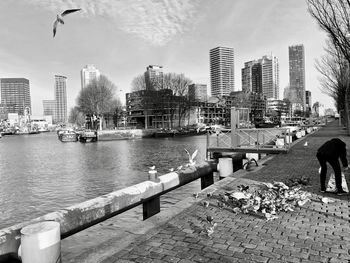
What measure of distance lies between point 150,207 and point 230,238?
3.31 metres

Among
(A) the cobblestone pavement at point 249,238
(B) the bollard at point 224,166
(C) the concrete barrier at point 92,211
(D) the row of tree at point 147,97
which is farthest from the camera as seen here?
(D) the row of tree at point 147,97

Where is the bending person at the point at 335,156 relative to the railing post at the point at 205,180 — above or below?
above

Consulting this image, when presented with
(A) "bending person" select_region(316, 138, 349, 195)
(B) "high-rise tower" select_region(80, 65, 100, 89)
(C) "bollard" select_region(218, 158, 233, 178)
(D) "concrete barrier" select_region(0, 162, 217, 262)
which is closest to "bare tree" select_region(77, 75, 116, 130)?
(B) "high-rise tower" select_region(80, 65, 100, 89)

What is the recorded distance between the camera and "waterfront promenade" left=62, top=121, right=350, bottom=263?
198 inches

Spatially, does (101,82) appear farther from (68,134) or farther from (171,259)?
(171,259)

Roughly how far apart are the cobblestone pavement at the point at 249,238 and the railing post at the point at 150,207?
1.26 metres

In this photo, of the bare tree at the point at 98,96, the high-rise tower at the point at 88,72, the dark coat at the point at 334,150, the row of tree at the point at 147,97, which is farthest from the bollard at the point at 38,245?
the high-rise tower at the point at 88,72

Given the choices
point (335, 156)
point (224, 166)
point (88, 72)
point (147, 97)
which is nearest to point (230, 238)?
point (335, 156)

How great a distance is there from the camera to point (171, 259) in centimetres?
496

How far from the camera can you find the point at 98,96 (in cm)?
9056

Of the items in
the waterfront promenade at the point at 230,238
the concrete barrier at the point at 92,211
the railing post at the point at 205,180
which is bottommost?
the railing post at the point at 205,180

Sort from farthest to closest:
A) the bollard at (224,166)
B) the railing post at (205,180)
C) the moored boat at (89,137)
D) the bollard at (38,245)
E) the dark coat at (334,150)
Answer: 1. the moored boat at (89,137)
2. the bollard at (224,166)
3. the railing post at (205,180)
4. the dark coat at (334,150)
5. the bollard at (38,245)

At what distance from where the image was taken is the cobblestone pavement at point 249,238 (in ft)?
16.4

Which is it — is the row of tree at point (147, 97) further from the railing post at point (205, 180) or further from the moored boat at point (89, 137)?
the railing post at point (205, 180)
